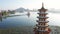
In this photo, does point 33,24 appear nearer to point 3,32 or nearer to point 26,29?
point 26,29

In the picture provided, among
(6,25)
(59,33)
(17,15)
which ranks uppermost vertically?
(17,15)

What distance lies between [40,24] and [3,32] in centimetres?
412

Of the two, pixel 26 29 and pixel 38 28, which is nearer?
pixel 38 28

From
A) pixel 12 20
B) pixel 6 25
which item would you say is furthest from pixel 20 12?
pixel 6 25

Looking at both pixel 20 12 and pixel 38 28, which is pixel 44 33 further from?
pixel 20 12

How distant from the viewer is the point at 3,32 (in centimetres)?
827

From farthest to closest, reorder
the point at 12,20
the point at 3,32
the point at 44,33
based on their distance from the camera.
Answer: the point at 12,20, the point at 3,32, the point at 44,33

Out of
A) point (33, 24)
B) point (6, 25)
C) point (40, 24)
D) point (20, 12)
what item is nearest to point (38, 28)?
point (40, 24)

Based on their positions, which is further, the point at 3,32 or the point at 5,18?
the point at 5,18

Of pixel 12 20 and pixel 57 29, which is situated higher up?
pixel 12 20

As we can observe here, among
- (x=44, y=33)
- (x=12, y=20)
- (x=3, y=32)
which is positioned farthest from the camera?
(x=12, y=20)

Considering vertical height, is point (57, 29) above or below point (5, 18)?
below

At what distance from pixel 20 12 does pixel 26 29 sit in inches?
56.7

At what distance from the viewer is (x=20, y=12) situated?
30.8 ft
